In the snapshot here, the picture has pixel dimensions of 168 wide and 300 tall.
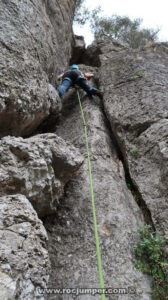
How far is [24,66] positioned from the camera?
169 inches

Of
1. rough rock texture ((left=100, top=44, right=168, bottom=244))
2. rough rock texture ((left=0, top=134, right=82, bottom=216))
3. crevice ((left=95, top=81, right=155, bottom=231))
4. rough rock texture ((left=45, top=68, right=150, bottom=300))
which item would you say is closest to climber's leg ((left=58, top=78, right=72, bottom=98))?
rough rock texture ((left=100, top=44, right=168, bottom=244))

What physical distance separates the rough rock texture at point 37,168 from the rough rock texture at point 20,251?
326 mm

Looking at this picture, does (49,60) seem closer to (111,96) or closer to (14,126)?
(111,96)

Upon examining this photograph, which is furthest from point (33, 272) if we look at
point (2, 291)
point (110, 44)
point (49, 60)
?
point (110, 44)

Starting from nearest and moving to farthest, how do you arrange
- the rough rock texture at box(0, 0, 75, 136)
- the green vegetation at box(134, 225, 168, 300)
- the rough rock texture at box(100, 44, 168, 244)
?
the green vegetation at box(134, 225, 168, 300) → the rough rock texture at box(0, 0, 75, 136) → the rough rock texture at box(100, 44, 168, 244)

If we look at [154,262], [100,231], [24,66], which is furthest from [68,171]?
[24,66]

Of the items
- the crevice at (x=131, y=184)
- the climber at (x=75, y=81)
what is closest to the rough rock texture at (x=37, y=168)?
the crevice at (x=131, y=184)

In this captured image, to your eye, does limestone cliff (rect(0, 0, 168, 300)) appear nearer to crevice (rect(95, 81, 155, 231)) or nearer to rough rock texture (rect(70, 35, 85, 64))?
crevice (rect(95, 81, 155, 231))

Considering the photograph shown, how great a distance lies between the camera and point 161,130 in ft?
15.0

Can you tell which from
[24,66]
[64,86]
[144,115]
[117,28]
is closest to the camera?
[24,66]

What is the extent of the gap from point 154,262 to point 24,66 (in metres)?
3.62

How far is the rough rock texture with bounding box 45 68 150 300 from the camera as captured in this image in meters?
3.03

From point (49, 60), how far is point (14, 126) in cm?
212

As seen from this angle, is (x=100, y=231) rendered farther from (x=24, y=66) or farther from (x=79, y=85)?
(x=79, y=85)
